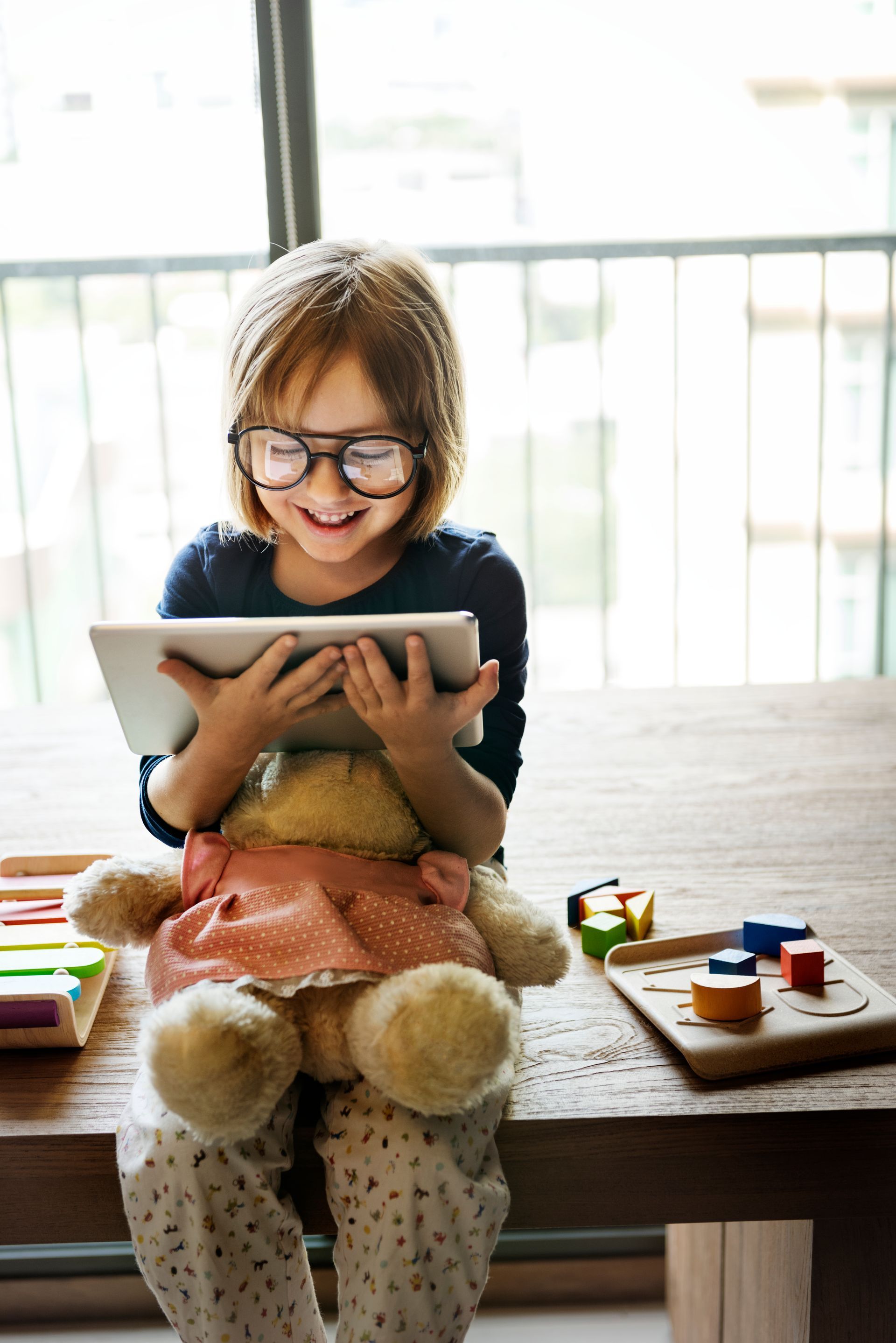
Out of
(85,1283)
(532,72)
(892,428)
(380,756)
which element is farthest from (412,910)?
(892,428)

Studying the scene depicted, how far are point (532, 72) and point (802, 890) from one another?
64.5 inches

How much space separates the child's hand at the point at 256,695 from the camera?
764mm

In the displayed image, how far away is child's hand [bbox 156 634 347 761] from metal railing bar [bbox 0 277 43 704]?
66.0 inches

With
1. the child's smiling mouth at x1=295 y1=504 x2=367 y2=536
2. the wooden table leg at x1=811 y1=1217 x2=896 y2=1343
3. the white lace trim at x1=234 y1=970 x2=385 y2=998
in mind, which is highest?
the child's smiling mouth at x1=295 y1=504 x2=367 y2=536

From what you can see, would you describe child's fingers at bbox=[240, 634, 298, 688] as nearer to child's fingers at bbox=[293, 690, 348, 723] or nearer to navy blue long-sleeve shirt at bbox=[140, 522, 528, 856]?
child's fingers at bbox=[293, 690, 348, 723]

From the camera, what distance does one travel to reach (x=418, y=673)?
0.77 m

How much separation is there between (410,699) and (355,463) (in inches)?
7.3

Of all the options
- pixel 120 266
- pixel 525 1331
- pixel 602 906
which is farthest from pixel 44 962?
pixel 120 266

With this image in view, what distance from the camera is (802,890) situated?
3.74 ft

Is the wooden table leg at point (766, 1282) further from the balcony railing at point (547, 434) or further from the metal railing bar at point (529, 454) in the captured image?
the metal railing bar at point (529, 454)

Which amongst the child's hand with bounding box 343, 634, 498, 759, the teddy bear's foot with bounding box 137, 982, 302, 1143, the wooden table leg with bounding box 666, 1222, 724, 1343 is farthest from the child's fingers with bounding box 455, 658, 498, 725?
the wooden table leg with bounding box 666, 1222, 724, 1343

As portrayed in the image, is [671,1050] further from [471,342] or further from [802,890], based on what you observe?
[471,342]

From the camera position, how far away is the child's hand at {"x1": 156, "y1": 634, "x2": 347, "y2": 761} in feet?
2.51

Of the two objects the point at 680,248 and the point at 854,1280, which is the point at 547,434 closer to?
the point at 680,248
